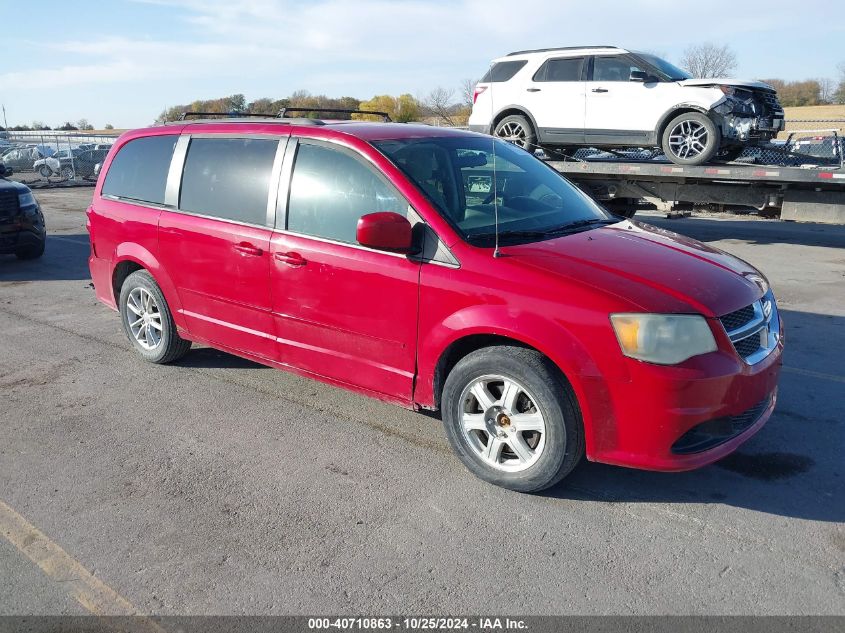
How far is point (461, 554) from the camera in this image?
3088 millimetres

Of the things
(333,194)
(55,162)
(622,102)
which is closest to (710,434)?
(333,194)

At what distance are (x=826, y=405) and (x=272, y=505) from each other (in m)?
3.53

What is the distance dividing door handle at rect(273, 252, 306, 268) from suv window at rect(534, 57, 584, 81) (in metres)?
8.58

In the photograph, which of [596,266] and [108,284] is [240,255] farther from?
[596,266]

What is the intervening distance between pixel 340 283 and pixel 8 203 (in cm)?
806

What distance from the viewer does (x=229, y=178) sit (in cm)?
477

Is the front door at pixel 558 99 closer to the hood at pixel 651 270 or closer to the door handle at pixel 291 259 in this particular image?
the hood at pixel 651 270

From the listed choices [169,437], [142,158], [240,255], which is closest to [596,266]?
[240,255]

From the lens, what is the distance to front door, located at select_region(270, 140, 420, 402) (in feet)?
12.7

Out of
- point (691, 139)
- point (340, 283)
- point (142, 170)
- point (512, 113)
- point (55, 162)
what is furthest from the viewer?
point (55, 162)

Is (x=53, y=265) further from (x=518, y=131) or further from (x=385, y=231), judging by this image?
(x=385, y=231)

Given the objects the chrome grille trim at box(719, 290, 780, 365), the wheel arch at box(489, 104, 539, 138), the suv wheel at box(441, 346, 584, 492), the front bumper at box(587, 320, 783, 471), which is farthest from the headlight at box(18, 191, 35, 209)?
the chrome grille trim at box(719, 290, 780, 365)

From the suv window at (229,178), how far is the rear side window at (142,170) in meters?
0.31

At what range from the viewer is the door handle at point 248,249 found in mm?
4457
